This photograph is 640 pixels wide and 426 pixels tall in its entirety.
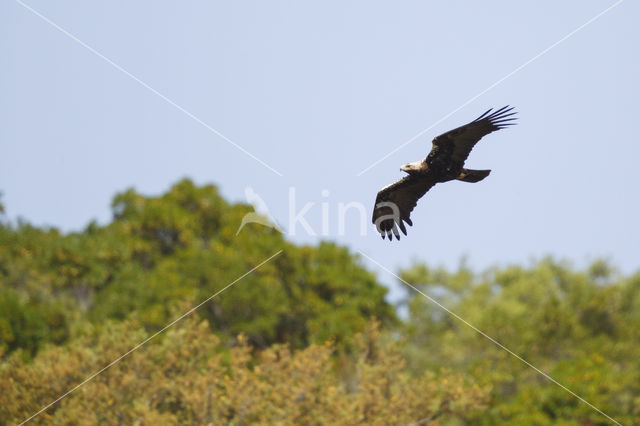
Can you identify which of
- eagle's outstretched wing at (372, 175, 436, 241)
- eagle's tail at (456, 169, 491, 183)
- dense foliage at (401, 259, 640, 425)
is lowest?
dense foliage at (401, 259, 640, 425)

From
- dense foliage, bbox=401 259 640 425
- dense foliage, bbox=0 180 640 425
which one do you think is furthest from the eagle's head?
dense foliage, bbox=401 259 640 425

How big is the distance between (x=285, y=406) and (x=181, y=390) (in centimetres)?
196

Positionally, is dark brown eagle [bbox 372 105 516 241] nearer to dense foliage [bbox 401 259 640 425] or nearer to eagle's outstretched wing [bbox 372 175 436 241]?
eagle's outstretched wing [bbox 372 175 436 241]

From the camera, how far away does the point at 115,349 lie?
22078 mm

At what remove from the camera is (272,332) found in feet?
124

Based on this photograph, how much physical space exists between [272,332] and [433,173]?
23.1 meters

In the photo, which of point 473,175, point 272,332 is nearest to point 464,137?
point 473,175

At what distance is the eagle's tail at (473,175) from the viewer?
48.7ft

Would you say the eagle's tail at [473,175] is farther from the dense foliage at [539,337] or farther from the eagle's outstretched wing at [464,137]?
the dense foliage at [539,337]

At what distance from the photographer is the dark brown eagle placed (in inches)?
572

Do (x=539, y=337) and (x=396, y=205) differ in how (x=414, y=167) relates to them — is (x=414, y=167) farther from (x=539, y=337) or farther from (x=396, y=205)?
(x=539, y=337)

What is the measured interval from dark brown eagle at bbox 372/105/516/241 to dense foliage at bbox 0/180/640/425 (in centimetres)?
498

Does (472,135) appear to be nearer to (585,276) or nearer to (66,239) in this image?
(66,239)

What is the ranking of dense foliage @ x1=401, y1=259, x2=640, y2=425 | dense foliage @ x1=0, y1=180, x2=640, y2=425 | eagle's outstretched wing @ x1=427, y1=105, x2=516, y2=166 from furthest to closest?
dense foliage @ x1=401, y1=259, x2=640, y2=425 → dense foliage @ x1=0, y1=180, x2=640, y2=425 → eagle's outstretched wing @ x1=427, y1=105, x2=516, y2=166
